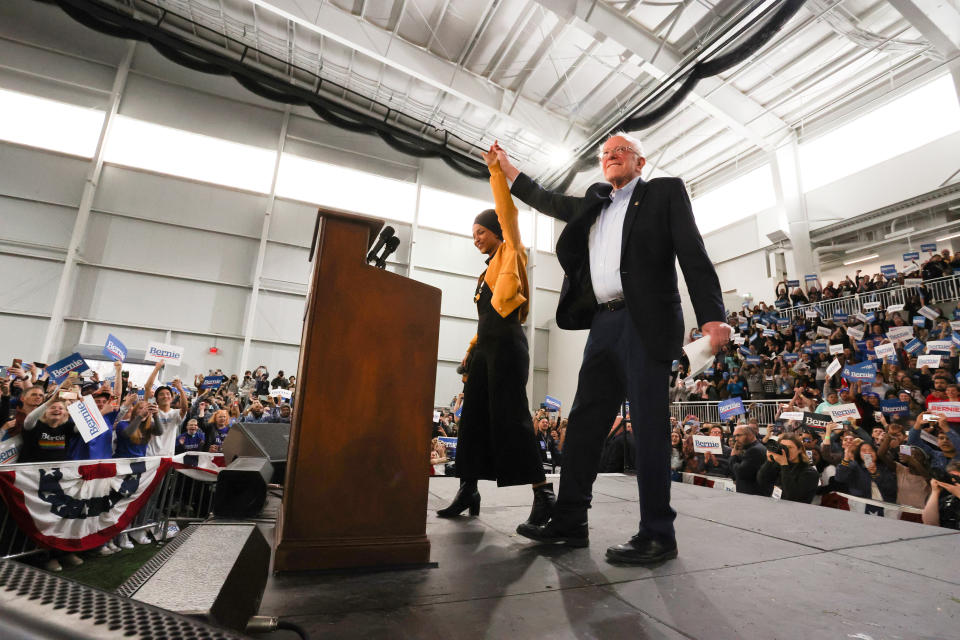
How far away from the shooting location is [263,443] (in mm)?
3318

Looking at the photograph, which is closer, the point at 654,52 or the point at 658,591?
the point at 658,591

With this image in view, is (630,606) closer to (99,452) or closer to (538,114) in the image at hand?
(99,452)

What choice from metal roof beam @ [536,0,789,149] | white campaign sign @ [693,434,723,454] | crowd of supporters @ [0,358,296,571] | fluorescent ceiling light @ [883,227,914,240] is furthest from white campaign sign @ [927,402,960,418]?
fluorescent ceiling light @ [883,227,914,240]

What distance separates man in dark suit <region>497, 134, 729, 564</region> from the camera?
4.92ft

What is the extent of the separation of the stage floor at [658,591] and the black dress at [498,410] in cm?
24

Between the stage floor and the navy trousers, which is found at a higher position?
the navy trousers

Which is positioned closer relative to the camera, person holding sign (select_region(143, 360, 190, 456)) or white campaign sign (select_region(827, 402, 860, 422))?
person holding sign (select_region(143, 360, 190, 456))

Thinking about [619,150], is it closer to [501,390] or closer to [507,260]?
[507,260]

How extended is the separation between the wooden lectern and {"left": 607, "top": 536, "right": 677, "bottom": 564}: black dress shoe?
1.84 feet

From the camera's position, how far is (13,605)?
38 centimetres

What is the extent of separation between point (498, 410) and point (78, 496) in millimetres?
3509

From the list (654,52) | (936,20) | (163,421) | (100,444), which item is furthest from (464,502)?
(936,20)

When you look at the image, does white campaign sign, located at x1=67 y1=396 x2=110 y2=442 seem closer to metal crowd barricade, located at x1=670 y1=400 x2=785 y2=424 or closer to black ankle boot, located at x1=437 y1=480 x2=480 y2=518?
black ankle boot, located at x1=437 y1=480 x2=480 y2=518

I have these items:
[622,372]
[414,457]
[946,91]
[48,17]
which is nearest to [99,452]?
[414,457]
